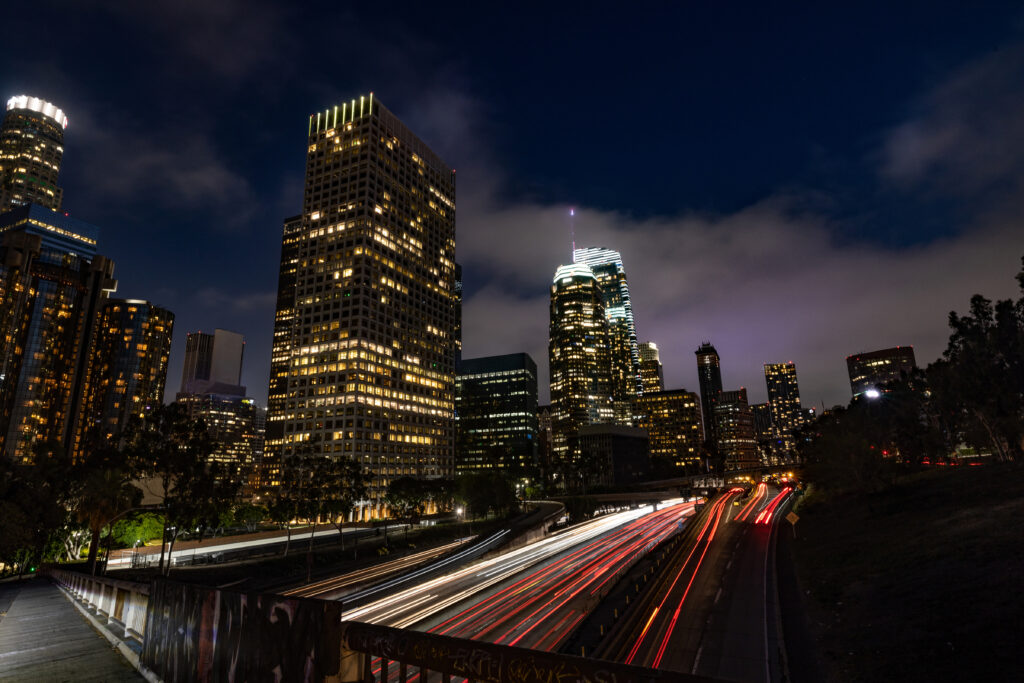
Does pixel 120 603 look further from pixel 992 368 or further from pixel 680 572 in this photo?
pixel 992 368

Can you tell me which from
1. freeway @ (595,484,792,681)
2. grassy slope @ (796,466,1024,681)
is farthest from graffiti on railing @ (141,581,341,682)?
freeway @ (595,484,792,681)

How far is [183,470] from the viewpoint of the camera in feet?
160

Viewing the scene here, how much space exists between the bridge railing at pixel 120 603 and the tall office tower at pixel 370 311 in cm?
13272

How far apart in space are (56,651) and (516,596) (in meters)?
35.7

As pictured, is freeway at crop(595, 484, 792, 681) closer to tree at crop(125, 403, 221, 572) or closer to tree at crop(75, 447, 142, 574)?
tree at crop(125, 403, 221, 572)

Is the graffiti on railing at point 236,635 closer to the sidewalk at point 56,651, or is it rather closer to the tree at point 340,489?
the sidewalk at point 56,651

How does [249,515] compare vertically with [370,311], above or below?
below

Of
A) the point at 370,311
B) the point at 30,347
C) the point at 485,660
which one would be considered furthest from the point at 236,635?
the point at 30,347

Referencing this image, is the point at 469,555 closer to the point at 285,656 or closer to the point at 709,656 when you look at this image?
the point at 709,656

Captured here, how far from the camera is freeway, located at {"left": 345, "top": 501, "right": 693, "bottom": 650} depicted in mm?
33250

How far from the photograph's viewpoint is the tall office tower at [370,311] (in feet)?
515

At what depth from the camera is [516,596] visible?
42.8 metres

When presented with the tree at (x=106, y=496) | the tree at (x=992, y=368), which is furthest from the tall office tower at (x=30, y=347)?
the tree at (x=992, y=368)

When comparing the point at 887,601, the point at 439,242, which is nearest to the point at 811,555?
the point at 887,601
